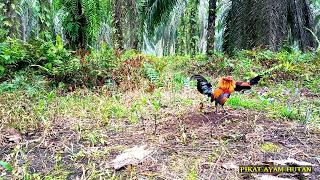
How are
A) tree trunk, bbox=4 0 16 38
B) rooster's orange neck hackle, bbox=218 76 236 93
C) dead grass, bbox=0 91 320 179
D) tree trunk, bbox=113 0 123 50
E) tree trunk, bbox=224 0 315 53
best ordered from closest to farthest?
dead grass, bbox=0 91 320 179
rooster's orange neck hackle, bbox=218 76 236 93
tree trunk, bbox=113 0 123 50
tree trunk, bbox=224 0 315 53
tree trunk, bbox=4 0 16 38

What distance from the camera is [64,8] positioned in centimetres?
708

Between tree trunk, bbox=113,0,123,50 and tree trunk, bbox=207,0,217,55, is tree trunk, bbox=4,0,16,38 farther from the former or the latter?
tree trunk, bbox=207,0,217,55

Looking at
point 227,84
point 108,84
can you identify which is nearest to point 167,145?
point 227,84

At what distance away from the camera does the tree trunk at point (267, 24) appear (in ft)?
24.0

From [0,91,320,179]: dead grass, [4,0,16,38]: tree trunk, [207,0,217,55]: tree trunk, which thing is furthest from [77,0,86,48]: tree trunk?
[0,91,320,179]: dead grass

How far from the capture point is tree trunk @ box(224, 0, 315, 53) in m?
7.33

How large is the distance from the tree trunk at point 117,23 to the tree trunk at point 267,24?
2695 mm

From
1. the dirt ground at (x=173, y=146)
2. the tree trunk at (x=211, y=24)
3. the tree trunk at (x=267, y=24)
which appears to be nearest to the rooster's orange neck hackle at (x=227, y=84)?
the dirt ground at (x=173, y=146)

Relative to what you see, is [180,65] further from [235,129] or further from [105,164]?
[105,164]

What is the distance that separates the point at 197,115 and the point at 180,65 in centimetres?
395

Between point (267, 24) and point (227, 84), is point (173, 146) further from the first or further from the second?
point (267, 24)

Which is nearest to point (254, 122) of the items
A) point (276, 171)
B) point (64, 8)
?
point (276, 171)

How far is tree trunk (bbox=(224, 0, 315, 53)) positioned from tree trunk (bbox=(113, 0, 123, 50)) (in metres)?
2.69

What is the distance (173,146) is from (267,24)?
573 cm
